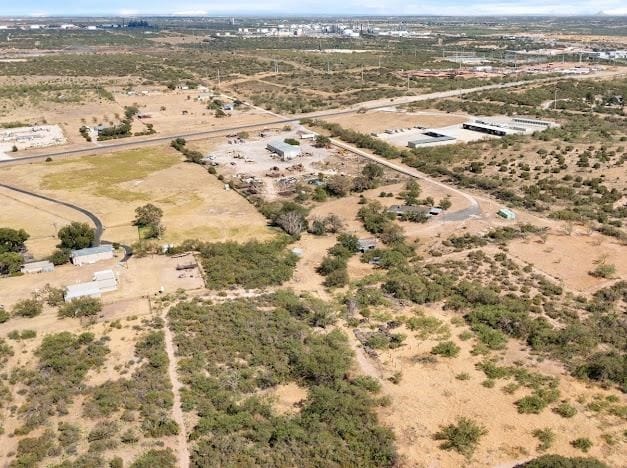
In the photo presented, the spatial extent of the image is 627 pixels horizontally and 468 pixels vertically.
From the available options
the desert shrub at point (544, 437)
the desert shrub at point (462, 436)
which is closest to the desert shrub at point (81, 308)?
the desert shrub at point (462, 436)

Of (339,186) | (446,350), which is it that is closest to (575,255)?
(446,350)

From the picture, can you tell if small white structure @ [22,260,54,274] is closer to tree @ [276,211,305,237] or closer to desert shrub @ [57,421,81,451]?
tree @ [276,211,305,237]

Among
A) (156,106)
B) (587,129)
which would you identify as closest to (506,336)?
(587,129)

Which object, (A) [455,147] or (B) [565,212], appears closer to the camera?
(B) [565,212]

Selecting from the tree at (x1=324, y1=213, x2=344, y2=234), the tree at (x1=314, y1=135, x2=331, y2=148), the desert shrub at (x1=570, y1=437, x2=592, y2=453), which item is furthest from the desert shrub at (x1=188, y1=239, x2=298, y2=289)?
the tree at (x1=314, y1=135, x2=331, y2=148)

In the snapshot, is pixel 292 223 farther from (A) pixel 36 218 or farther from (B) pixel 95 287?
(A) pixel 36 218

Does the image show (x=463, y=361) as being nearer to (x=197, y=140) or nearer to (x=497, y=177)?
(x=497, y=177)

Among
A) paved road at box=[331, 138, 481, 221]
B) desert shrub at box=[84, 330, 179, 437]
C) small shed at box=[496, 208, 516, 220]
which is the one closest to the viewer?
desert shrub at box=[84, 330, 179, 437]
